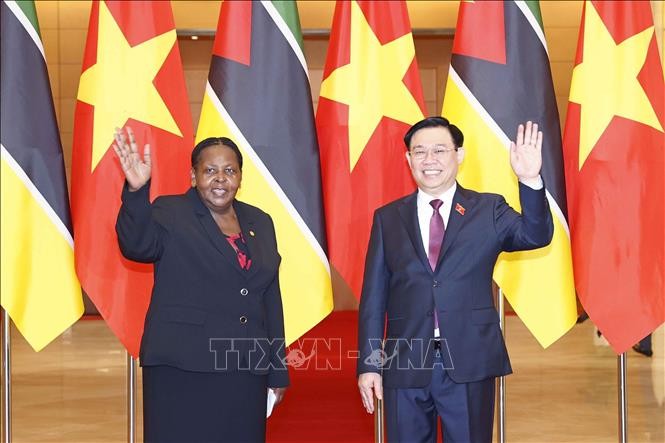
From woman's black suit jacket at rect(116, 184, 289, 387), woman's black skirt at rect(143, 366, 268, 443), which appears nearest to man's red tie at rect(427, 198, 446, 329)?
woman's black suit jacket at rect(116, 184, 289, 387)

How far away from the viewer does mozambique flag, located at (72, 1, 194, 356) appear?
373 centimetres

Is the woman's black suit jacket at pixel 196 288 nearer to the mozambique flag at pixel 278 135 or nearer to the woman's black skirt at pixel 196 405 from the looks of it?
the woman's black skirt at pixel 196 405

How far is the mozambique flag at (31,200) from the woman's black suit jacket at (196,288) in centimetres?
95

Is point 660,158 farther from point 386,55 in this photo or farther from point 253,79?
point 253,79

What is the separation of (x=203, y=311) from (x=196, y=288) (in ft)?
0.24

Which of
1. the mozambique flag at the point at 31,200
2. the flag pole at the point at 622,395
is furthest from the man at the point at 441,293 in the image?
the mozambique flag at the point at 31,200

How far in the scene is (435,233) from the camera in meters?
Answer: 2.95

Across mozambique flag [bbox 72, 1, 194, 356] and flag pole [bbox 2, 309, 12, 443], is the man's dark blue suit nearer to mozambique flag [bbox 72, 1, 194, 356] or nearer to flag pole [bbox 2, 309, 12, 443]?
mozambique flag [bbox 72, 1, 194, 356]

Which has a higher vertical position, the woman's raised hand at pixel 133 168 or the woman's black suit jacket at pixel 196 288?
the woman's raised hand at pixel 133 168

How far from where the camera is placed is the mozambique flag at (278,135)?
3785 millimetres

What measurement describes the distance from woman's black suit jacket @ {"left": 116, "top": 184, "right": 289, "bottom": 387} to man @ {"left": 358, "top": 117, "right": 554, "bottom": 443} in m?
0.34

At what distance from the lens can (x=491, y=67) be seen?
3.84m

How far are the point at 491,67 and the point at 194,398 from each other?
1825 millimetres

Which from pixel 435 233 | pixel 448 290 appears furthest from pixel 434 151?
pixel 448 290
